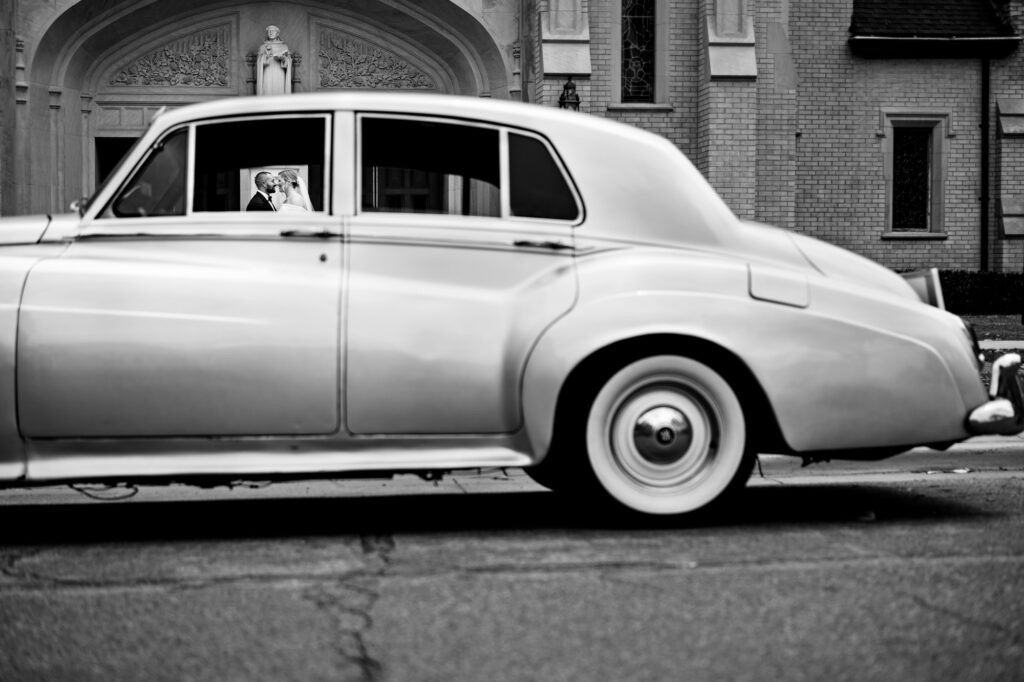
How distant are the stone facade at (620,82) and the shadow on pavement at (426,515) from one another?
1429 cm

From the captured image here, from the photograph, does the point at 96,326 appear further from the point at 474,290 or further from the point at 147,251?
the point at 474,290

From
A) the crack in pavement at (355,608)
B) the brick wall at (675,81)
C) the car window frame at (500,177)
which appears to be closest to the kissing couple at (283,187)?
the car window frame at (500,177)

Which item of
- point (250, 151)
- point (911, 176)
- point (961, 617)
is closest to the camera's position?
point (961, 617)

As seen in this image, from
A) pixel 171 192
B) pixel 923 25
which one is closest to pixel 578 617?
pixel 171 192

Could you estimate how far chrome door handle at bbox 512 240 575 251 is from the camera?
5254 mm

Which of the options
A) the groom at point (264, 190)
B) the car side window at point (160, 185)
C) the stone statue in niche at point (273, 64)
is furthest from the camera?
the stone statue in niche at point (273, 64)

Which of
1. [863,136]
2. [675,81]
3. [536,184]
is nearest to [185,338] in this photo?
[536,184]

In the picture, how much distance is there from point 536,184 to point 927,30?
764 inches

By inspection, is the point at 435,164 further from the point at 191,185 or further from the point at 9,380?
the point at 9,380

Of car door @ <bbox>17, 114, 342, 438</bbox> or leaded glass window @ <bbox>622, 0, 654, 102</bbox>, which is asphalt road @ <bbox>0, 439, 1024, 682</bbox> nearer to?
car door @ <bbox>17, 114, 342, 438</bbox>

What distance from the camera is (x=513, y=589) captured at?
408cm

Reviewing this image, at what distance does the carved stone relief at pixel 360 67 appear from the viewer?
2203 cm

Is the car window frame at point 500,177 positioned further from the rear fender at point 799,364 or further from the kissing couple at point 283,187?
the kissing couple at point 283,187

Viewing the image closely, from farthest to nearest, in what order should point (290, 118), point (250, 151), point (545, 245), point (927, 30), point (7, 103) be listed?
point (927, 30) → point (7, 103) → point (250, 151) → point (290, 118) → point (545, 245)
